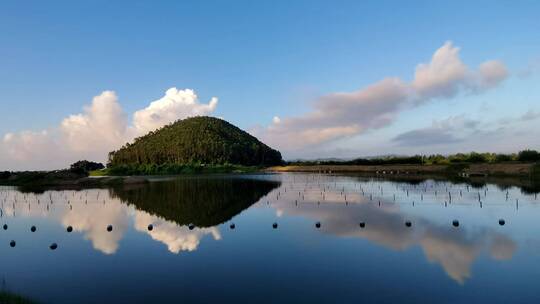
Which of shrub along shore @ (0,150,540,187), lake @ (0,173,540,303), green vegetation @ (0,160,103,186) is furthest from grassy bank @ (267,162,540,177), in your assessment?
green vegetation @ (0,160,103,186)

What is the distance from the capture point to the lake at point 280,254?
22.8 metres

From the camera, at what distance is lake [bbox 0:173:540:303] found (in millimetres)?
22844

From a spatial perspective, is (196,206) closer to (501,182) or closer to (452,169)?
(501,182)

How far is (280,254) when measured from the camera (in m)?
32.3

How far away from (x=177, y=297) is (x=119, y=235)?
885 inches

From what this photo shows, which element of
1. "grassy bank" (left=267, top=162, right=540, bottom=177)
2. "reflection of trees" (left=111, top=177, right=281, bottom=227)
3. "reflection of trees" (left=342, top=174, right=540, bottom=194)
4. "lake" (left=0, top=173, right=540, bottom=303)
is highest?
"grassy bank" (left=267, top=162, right=540, bottom=177)

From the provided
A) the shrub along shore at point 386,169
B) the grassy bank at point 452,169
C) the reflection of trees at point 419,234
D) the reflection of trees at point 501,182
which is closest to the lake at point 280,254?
the reflection of trees at point 419,234

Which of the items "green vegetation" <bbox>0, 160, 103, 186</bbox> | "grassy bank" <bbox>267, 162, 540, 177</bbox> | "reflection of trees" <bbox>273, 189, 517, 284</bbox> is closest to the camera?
"reflection of trees" <bbox>273, 189, 517, 284</bbox>

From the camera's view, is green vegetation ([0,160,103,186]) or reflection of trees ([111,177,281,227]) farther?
green vegetation ([0,160,103,186])

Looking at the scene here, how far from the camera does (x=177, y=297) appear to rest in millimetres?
22172

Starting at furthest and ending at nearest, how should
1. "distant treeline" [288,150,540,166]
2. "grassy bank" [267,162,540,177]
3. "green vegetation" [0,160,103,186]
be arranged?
"distant treeline" [288,150,540,166]
"green vegetation" [0,160,103,186]
"grassy bank" [267,162,540,177]

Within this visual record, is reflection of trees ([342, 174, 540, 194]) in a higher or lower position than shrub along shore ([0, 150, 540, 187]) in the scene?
lower

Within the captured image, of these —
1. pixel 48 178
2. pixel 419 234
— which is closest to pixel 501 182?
pixel 419 234

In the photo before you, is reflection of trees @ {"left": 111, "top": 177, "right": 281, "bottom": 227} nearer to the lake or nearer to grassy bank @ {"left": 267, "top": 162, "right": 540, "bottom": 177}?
the lake
